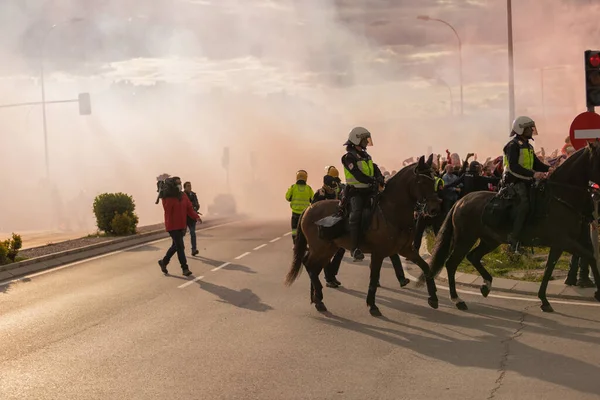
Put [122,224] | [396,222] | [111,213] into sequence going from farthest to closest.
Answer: [111,213] < [122,224] < [396,222]

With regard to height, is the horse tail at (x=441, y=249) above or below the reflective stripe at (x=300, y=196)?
below

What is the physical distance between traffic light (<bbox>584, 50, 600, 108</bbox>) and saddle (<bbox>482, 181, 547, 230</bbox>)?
2.70 metres

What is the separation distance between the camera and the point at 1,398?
7.48 m

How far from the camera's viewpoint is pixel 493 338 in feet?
31.4

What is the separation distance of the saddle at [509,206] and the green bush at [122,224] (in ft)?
56.3

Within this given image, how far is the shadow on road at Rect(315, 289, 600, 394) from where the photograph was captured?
787 cm

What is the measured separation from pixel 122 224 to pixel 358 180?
16.7 m

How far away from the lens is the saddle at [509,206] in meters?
11.5

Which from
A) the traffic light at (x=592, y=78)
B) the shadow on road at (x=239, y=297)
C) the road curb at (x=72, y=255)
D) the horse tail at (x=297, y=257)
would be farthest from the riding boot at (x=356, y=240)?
the road curb at (x=72, y=255)

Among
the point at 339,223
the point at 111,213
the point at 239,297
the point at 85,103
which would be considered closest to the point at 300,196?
the point at 239,297

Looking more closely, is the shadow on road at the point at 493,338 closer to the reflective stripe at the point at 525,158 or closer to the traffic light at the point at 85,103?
the reflective stripe at the point at 525,158

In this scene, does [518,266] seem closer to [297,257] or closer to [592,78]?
[592,78]

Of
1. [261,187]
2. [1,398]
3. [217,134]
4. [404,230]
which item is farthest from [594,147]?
[217,134]

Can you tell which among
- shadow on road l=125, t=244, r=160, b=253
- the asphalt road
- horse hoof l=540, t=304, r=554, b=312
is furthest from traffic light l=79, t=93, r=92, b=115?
horse hoof l=540, t=304, r=554, b=312
